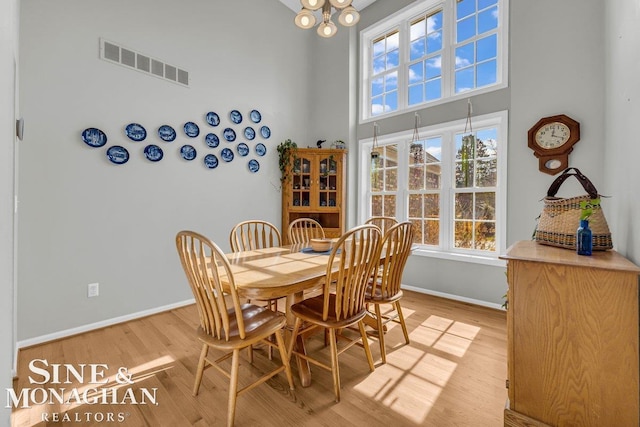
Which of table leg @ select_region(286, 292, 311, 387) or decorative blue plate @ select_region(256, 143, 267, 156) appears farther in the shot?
decorative blue plate @ select_region(256, 143, 267, 156)

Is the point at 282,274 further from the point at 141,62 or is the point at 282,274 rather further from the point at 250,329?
the point at 141,62

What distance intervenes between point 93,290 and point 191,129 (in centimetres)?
189

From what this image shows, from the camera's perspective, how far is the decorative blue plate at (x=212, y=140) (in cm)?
336

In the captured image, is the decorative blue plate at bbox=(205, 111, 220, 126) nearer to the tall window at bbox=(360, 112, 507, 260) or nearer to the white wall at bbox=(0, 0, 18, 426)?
the tall window at bbox=(360, 112, 507, 260)

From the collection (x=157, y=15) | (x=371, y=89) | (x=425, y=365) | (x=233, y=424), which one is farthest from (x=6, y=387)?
(x=371, y=89)

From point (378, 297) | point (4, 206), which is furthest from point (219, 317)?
point (378, 297)

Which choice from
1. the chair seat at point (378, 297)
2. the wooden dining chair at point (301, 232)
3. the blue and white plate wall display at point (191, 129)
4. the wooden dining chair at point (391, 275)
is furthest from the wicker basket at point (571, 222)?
the blue and white plate wall display at point (191, 129)

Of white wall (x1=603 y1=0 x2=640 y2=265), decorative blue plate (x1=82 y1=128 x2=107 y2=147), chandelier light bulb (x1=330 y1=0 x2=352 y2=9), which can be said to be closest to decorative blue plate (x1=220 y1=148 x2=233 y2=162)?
decorative blue plate (x1=82 y1=128 x2=107 y2=147)

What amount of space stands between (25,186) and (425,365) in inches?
134

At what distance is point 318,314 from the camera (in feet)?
5.74

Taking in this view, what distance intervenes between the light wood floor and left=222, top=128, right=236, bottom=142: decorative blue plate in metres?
2.20

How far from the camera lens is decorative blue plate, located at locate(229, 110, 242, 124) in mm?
3598

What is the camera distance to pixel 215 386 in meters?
1.77

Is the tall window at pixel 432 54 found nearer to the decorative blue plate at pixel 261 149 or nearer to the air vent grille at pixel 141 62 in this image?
the decorative blue plate at pixel 261 149
